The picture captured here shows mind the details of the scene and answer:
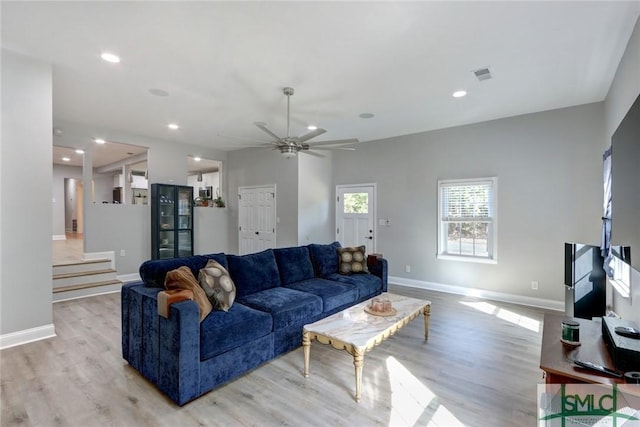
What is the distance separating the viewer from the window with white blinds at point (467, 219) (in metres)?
4.98

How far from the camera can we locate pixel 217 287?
2.67 metres

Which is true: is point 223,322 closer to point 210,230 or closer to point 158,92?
point 158,92

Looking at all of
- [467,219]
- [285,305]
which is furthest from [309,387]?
[467,219]

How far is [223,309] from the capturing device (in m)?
2.61

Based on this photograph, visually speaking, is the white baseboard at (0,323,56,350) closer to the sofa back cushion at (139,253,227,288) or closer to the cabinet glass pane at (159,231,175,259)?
the sofa back cushion at (139,253,227,288)

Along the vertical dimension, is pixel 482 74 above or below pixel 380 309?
above

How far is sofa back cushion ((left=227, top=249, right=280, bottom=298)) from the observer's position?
322cm

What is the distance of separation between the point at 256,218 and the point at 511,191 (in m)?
5.10

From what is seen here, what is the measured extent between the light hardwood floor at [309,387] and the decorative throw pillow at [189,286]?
2.08 ft

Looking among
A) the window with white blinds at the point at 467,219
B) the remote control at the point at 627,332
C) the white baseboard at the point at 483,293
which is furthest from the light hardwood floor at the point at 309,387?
the window with white blinds at the point at 467,219

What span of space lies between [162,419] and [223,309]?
83 cm

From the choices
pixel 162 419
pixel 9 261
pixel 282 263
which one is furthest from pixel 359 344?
pixel 9 261

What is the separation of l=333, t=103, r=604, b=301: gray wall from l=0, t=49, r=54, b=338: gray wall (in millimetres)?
5105

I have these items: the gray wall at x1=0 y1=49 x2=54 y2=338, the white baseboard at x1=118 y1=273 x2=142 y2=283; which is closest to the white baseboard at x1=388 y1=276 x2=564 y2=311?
the white baseboard at x1=118 y1=273 x2=142 y2=283
